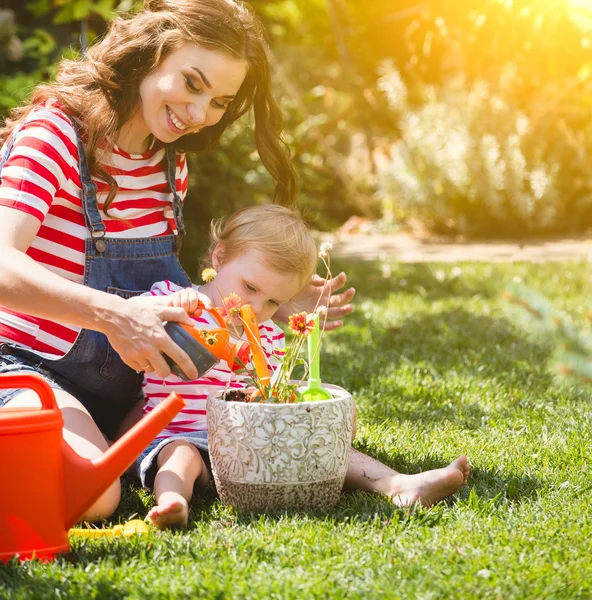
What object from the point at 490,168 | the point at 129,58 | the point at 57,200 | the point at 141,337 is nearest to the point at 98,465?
the point at 141,337

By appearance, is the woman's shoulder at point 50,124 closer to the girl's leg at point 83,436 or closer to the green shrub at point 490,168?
the girl's leg at point 83,436

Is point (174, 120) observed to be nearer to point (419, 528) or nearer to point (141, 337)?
point (141, 337)

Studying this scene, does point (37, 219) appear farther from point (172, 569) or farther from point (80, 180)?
point (172, 569)

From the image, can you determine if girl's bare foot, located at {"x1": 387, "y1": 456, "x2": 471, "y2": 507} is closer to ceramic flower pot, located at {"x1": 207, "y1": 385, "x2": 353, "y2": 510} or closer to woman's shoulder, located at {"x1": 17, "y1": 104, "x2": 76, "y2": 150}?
ceramic flower pot, located at {"x1": 207, "y1": 385, "x2": 353, "y2": 510}

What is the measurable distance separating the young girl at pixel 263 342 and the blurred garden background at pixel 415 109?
2178 mm

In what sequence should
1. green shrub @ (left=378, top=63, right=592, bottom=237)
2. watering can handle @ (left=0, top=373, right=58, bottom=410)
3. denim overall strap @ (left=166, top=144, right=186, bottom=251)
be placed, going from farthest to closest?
green shrub @ (left=378, top=63, right=592, bottom=237), denim overall strap @ (left=166, top=144, right=186, bottom=251), watering can handle @ (left=0, top=373, right=58, bottom=410)

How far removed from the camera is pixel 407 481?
195 centimetres

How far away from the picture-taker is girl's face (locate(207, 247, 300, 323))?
2203mm

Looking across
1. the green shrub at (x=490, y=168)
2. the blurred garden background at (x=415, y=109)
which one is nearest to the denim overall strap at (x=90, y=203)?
the blurred garden background at (x=415, y=109)

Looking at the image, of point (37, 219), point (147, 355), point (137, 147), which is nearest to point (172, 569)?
point (147, 355)

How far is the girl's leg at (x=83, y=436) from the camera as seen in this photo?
73.2 inches

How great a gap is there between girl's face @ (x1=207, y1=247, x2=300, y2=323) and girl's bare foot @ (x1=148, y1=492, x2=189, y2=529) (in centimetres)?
61

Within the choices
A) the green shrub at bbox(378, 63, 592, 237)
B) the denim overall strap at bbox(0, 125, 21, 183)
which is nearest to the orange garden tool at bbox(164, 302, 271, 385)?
the denim overall strap at bbox(0, 125, 21, 183)

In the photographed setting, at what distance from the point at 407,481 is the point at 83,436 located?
29.3 inches
